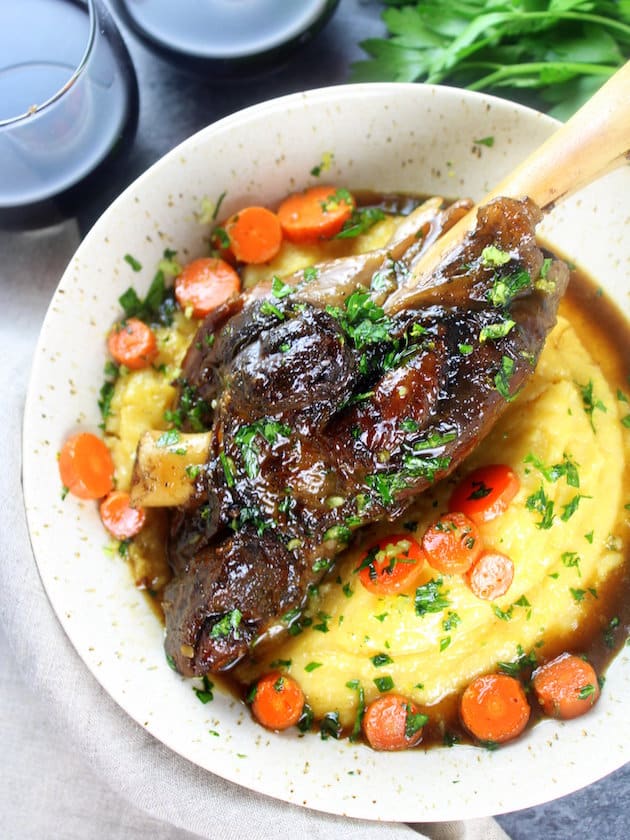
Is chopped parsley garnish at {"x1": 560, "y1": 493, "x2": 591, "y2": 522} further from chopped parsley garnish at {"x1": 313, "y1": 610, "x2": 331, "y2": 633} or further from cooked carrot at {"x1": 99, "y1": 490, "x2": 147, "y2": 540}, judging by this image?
cooked carrot at {"x1": 99, "y1": 490, "x2": 147, "y2": 540}

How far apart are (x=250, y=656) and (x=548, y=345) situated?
240 centimetres

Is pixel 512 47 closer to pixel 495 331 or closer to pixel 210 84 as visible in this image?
pixel 210 84

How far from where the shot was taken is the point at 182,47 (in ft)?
16.6

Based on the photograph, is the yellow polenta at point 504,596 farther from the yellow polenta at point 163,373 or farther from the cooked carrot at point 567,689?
the yellow polenta at point 163,373

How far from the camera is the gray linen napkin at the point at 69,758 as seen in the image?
4.29 meters

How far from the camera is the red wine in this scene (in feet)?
16.7

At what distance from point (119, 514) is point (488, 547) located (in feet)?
6.54

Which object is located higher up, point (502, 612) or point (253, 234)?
point (253, 234)

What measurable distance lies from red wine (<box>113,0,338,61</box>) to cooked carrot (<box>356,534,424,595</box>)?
3212 mm

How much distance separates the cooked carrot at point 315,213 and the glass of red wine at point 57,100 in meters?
1.11

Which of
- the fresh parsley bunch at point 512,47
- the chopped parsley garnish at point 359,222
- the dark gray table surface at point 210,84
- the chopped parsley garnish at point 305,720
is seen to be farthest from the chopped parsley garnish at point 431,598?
the dark gray table surface at point 210,84

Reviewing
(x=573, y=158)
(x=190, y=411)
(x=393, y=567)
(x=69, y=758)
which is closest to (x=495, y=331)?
(x=573, y=158)

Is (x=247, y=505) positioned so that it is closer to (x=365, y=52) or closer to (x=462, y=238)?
(x=462, y=238)

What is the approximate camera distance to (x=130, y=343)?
457 centimetres
